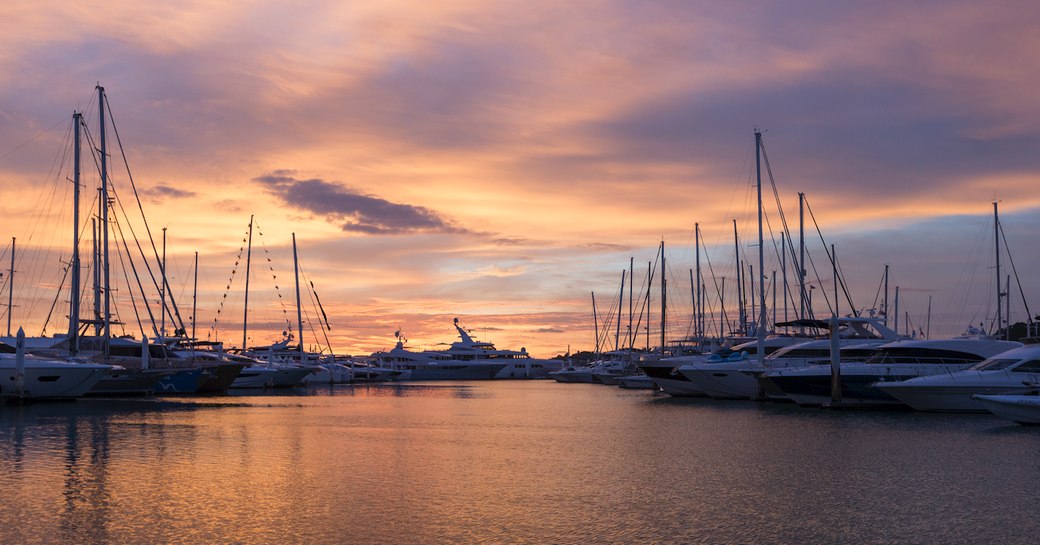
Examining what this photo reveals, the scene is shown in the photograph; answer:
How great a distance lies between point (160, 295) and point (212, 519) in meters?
51.0

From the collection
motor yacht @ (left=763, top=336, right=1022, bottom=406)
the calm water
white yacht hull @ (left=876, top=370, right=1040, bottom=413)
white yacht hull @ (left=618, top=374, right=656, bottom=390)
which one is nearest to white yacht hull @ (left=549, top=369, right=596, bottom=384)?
white yacht hull @ (left=618, top=374, right=656, bottom=390)

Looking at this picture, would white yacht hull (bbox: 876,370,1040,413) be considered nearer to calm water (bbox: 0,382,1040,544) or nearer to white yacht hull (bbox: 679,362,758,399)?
calm water (bbox: 0,382,1040,544)

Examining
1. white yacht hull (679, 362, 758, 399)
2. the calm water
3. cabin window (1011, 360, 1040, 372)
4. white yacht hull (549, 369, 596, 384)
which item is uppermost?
cabin window (1011, 360, 1040, 372)

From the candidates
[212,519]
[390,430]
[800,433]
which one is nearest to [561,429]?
[390,430]

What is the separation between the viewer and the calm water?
16.0 m

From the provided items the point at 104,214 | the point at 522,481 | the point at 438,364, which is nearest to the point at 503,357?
the point at 438,364

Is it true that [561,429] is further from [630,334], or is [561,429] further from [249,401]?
[630,334]

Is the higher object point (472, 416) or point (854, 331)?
point (854, 331)

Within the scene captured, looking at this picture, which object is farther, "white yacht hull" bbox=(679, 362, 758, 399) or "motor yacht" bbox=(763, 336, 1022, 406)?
"white yacht hull" bbox=(679, 362, 758, 399)

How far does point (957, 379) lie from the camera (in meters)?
39.0

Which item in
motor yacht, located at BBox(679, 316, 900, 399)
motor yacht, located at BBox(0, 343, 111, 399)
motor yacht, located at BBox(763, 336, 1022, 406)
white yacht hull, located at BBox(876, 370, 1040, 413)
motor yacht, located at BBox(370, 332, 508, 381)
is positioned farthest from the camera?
motor yacht, located at BBox(370, 332, 508, 381)

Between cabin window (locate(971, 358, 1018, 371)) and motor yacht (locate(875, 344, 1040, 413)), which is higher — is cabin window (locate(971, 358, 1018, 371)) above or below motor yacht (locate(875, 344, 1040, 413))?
above

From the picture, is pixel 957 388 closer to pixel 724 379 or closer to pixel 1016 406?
pixel 1016 406

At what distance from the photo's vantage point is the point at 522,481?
21875mm
